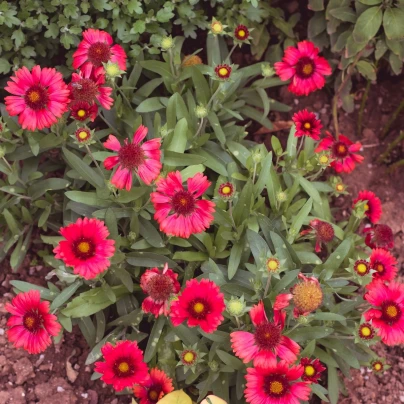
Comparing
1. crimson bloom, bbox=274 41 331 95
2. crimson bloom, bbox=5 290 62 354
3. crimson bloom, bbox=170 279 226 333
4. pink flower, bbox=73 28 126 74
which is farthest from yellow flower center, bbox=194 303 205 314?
crimson bloom, bbox=274 41 331 95

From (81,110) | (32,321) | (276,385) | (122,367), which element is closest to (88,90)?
(81,110)

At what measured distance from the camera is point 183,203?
6.32 feet

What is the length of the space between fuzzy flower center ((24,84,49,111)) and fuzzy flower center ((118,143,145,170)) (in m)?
0.34

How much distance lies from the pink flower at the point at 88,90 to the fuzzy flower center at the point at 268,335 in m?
0.97

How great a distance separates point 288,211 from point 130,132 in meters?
0.76

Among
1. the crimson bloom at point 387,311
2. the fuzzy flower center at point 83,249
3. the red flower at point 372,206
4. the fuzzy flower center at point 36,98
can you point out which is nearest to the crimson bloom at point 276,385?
the crimson bloom at point 387,311

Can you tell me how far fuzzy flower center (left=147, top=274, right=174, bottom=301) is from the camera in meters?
1.92

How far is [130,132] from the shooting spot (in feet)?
8.30

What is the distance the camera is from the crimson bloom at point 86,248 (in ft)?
5.95

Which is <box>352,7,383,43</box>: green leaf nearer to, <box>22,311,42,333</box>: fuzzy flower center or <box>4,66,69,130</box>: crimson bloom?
<box>4,66,69,130</box>: crimson bloom

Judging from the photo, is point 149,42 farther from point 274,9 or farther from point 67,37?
point 274,9

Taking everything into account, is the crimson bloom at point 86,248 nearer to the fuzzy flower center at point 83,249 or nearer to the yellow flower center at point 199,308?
the fuzzy flower center at point 83,249

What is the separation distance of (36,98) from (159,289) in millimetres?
788

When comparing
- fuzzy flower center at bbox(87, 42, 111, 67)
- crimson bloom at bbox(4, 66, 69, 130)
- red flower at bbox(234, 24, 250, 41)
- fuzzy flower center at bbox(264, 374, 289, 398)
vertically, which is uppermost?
red flower at bbox(234, 24, 250, 41)
